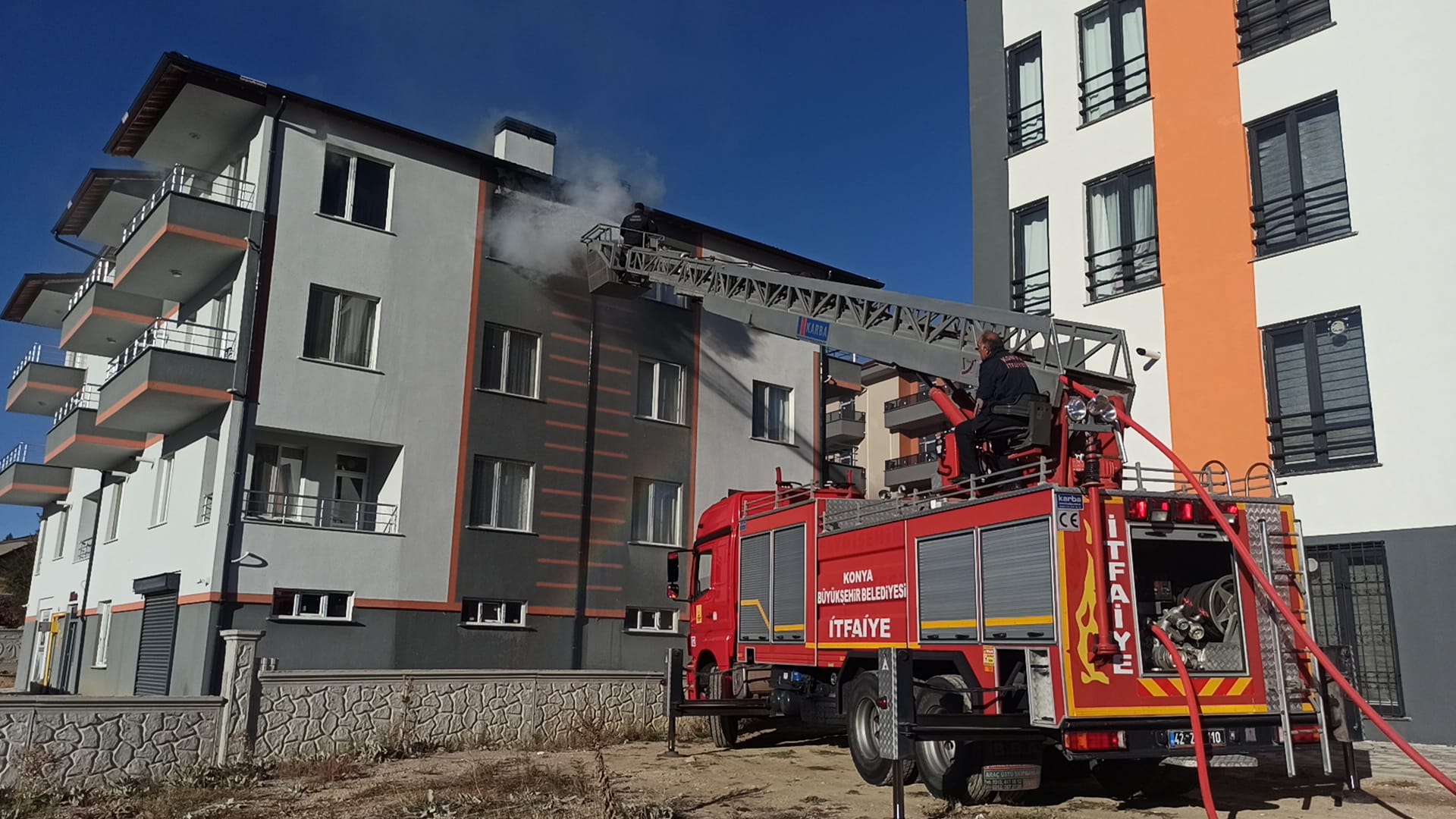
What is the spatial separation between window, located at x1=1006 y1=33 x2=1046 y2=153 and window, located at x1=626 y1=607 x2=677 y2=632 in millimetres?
11975

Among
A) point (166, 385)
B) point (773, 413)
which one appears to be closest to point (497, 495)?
point (166, 385)

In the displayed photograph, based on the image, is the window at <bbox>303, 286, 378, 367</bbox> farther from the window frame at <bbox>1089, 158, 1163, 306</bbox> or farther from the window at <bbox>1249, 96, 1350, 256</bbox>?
the window at <bbox>1249, 96, 1350, 256</bbox>

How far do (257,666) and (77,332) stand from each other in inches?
664

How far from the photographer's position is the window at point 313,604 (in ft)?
59.6

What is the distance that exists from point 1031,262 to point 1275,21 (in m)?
5.41

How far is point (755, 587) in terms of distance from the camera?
14.2m

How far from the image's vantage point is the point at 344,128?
797 inches

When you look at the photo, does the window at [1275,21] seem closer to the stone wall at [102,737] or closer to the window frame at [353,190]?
the window frame at [353,190]

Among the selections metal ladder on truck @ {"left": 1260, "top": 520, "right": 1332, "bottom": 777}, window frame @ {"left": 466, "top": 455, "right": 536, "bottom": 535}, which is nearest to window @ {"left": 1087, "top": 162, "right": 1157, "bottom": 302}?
metal ladder on truck @ {"left": 1260, "top": 520, "right": 1332, "bottom": 777}

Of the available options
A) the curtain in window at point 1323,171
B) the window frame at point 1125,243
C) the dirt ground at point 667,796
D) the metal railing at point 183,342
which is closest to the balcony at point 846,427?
the window frame at point 1125,243

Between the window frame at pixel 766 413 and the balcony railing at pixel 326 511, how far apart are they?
9.08 metres

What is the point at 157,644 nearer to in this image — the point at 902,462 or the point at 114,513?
the point at 114,513

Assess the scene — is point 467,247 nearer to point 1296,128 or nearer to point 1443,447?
point 1296,128

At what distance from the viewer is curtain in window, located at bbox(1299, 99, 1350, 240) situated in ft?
50.0
